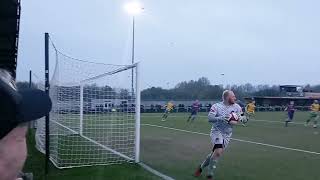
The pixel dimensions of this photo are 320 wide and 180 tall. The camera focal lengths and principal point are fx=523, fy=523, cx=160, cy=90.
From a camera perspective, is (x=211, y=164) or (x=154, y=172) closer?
(x=211, y=164)

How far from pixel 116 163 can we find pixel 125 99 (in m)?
2.47

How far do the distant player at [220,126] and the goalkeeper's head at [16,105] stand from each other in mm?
10160

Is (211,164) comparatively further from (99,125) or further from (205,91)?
(205,91)

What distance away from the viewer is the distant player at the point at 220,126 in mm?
11859

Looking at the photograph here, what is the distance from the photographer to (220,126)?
1205cm

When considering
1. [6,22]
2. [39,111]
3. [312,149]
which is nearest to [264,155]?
[312,149]

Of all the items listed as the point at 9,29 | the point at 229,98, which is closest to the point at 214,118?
the point at 229,98

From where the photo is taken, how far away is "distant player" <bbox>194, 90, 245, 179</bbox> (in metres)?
11.9

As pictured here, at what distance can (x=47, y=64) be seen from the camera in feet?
40.4

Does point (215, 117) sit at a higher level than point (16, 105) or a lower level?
lower

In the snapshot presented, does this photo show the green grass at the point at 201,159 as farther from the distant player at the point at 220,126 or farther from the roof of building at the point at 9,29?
the roof of building at the point at 9,29

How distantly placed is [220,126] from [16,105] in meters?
10.7

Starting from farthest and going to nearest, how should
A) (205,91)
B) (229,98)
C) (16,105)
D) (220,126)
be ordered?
(205,91) < (229,98) < (220,126) < (16,105)

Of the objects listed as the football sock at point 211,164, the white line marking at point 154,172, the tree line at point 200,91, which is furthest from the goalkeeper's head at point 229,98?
the tree line at point 200,91
